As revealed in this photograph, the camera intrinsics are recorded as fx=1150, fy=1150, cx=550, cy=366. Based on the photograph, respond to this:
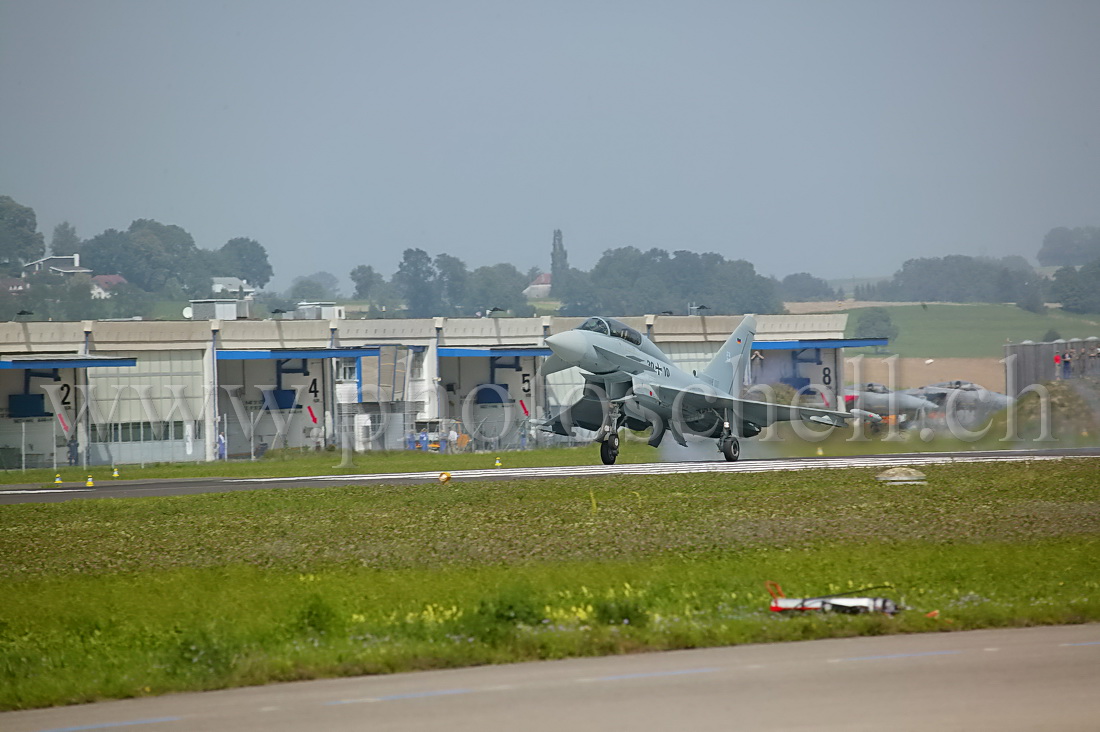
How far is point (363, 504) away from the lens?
23500mm

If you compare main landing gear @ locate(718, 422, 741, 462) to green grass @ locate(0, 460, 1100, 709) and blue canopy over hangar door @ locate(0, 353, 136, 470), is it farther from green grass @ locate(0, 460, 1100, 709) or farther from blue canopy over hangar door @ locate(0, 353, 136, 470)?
blue canopy over hangar door @ locate(0, 353, 136, 470)

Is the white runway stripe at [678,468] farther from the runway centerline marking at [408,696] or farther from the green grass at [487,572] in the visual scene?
the runway centerline marking at [408,696]

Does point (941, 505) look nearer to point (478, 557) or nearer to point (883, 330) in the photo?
point (478, 557)

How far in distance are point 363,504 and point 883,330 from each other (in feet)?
360

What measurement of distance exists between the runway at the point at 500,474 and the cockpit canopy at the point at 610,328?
12.1 feet

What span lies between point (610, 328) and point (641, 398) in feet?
7.06

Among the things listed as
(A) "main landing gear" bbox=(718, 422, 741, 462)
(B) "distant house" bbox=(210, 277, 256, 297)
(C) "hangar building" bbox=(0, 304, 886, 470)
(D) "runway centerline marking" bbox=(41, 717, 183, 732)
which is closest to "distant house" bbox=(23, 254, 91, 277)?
(B) "distant house" bbox=(210, 277, 256, 297)

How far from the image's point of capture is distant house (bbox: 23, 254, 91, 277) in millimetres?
172250

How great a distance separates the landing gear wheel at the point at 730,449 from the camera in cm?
3531

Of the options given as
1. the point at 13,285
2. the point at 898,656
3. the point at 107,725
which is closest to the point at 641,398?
the point at 898,656

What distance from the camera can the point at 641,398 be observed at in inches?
1270

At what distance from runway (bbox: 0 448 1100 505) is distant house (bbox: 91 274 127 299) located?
454 ft

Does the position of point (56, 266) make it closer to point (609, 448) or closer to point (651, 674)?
point (609, 448)

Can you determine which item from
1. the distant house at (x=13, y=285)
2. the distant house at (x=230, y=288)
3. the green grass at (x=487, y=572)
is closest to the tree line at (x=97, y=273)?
the distant house at (x=13, y=285)
